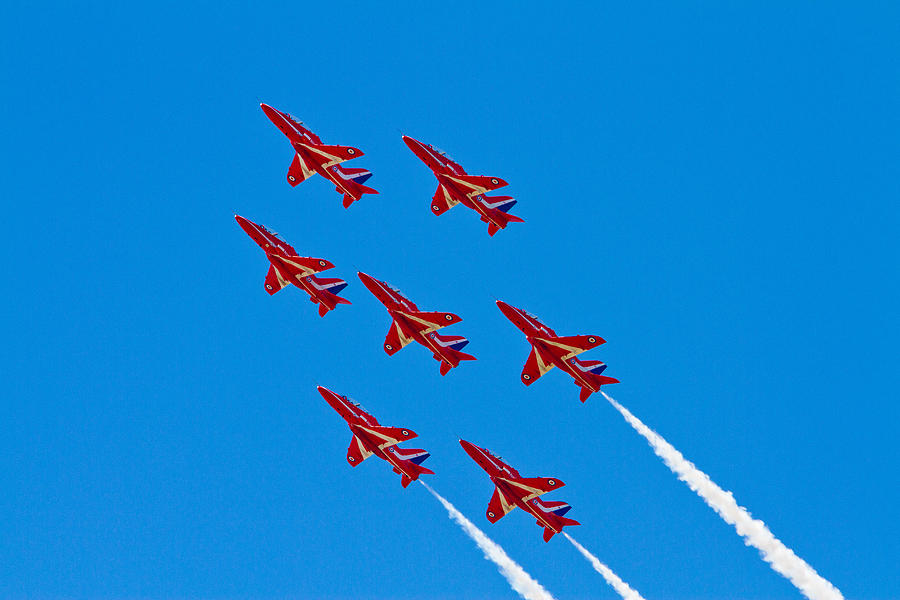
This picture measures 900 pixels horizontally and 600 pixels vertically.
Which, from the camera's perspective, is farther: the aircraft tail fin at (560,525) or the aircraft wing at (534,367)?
the aircraft wing at (534,367)

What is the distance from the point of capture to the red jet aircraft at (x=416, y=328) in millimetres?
97525

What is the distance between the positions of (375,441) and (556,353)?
14.8 m

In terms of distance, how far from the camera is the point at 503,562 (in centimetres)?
10431

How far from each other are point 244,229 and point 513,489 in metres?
28.5

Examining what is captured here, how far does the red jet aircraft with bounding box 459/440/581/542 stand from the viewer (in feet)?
318

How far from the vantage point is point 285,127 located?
103m

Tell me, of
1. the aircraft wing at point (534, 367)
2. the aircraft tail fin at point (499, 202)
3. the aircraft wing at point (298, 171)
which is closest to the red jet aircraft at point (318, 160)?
the aircraft wing at point (298, 171)

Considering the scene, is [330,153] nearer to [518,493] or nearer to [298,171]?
[298,171]

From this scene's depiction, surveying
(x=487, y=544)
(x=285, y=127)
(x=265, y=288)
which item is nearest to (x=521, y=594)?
(x=487, y=544)

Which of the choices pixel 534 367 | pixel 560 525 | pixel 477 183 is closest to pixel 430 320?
pixel 534 367

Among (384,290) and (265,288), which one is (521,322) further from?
(265,288)

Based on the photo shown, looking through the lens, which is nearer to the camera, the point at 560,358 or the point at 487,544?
the point at 560,358

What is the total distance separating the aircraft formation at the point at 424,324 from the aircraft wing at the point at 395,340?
74 mm

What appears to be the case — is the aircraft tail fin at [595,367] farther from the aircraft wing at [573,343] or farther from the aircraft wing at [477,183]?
the aircraft wing at [477,183]
